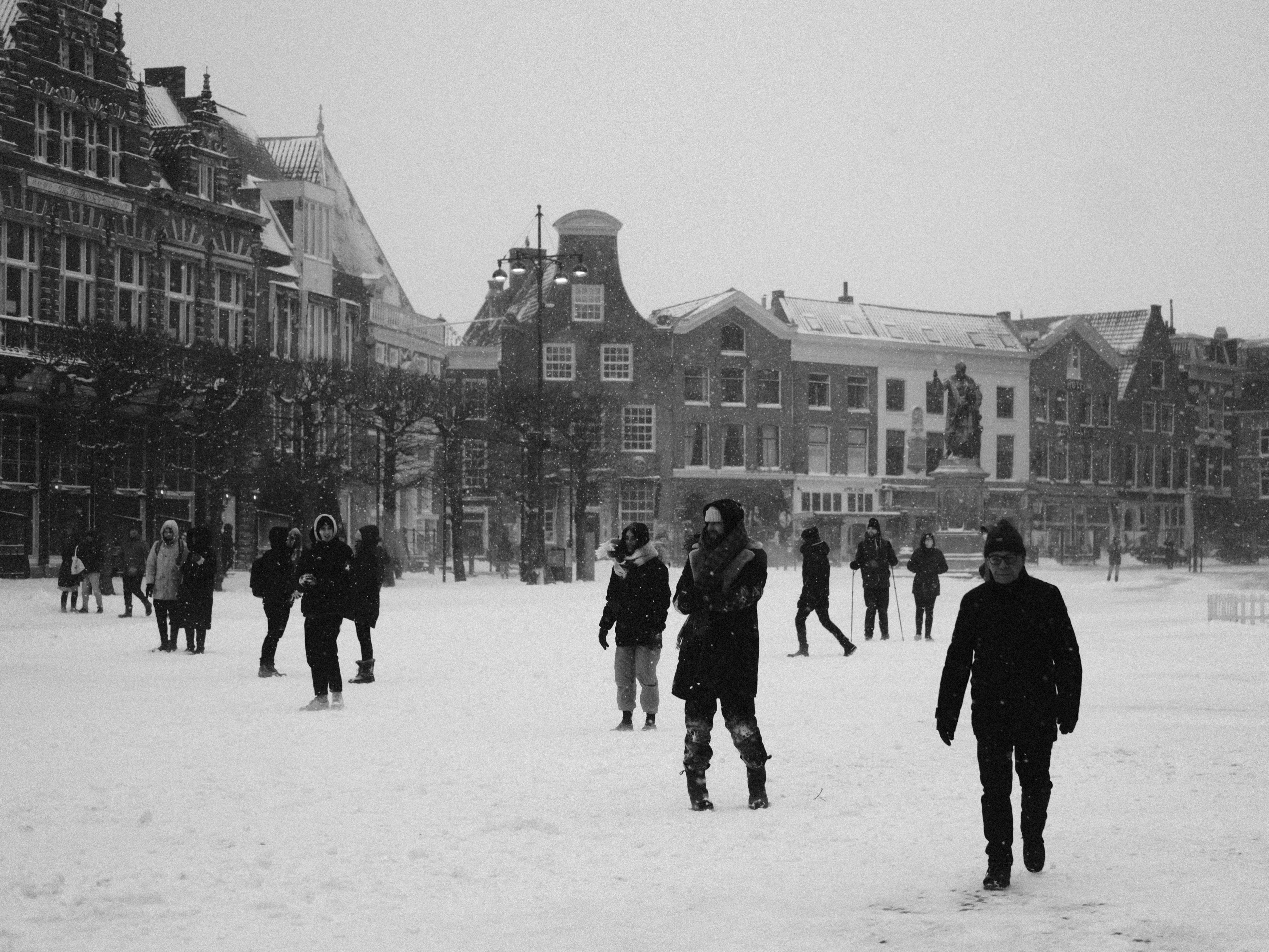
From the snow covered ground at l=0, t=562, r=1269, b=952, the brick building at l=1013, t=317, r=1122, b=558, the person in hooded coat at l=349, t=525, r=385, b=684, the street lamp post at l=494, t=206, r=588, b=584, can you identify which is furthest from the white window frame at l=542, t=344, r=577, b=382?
the person in hooded coat at l=349, t=525, r=385, b=684

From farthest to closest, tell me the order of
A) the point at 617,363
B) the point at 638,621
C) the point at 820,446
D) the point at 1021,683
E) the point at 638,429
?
the point at 820,446 < the point at 638,429 < the point at 617,363 < the point at 638,621 < the point at 1021,683

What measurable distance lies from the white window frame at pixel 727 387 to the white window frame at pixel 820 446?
12.0 ft


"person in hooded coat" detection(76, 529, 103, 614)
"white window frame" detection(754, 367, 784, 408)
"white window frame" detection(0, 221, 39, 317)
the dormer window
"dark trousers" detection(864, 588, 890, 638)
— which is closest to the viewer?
"dark trousers" detection(864, 588, 890, 638)

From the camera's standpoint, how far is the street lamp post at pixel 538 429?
40.3m

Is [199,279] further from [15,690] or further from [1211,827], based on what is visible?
[1211,827]

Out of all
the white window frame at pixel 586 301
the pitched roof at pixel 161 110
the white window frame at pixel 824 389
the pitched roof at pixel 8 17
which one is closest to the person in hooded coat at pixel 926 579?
the pitched roof at pixel 8 17

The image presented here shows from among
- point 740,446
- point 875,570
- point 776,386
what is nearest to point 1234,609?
point 875,570

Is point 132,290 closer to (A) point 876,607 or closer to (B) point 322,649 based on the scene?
(A) point 876,607

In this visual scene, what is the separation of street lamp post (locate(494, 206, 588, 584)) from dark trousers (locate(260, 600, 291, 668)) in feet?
64.8

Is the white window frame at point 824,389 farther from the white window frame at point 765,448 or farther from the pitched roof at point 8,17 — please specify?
the pitched roof at point 8,17

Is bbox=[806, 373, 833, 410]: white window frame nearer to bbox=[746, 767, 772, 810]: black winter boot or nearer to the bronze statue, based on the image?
the bronze statue

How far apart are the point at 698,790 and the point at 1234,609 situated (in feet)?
71.6

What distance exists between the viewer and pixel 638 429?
70.6m

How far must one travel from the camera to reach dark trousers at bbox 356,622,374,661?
17328mm
